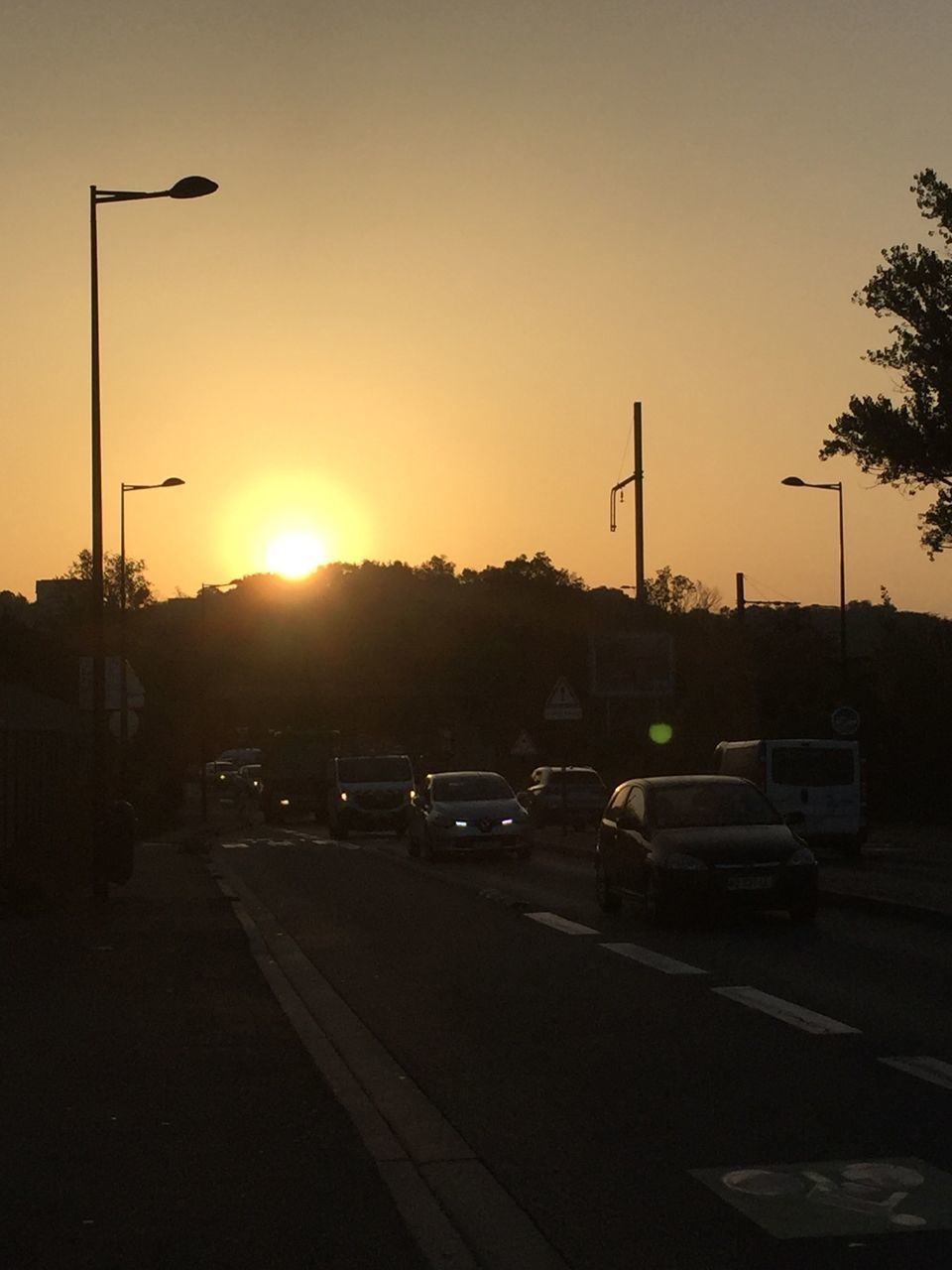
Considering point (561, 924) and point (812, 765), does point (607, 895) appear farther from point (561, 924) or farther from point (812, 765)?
point (812, 765)

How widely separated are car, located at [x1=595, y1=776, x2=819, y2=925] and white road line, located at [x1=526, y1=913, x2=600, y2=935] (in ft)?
2.34

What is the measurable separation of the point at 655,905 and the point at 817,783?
1467cm

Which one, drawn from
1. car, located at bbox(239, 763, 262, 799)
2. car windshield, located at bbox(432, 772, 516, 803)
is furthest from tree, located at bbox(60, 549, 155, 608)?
car windshield, located at bbox(432, 772, 516, 803)

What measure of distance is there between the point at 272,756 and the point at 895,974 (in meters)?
54.2

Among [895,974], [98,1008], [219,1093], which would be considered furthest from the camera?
[895,974]

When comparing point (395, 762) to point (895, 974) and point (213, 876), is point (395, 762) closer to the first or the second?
point (213, 876)

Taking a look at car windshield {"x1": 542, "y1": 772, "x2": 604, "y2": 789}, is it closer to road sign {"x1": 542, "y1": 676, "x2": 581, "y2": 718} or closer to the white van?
road sign {"x1": 542, "y1": 676, "x2": 581, "y2": 718}

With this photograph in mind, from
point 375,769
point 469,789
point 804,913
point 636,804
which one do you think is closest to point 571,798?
point 375,769

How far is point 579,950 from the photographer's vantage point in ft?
54.3

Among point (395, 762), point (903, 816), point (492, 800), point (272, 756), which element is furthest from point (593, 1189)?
point (272, 756)

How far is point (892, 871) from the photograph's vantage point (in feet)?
94.7

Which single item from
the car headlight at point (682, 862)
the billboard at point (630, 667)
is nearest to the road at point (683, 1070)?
the car headlight at point (682, 862)

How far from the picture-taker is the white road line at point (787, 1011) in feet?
36.5

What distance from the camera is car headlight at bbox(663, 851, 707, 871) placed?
18.5 meters
